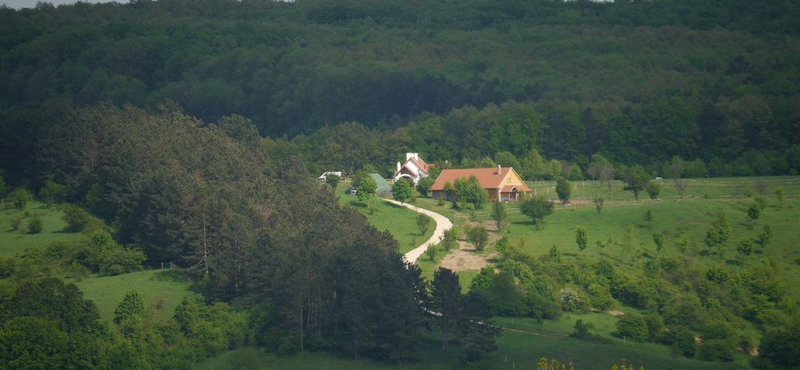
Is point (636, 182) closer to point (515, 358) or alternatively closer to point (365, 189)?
point (365, 189)

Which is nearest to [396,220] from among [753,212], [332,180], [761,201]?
[332,180]

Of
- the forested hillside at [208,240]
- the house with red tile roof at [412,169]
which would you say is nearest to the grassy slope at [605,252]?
the forested hillside at [208,240]

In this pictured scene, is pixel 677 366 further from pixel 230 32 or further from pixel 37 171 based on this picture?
pixel 230 32

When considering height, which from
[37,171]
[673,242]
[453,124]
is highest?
[453,124]

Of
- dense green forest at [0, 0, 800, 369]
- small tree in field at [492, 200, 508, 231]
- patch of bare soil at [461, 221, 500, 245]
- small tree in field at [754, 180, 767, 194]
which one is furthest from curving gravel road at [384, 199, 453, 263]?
small tree in field at [754, 180, 767, 194]

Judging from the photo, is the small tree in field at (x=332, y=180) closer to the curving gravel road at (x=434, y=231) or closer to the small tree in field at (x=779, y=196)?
the curving gravel road at (x=434, y=231)

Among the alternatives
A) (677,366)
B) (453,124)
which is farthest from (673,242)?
(453,124)

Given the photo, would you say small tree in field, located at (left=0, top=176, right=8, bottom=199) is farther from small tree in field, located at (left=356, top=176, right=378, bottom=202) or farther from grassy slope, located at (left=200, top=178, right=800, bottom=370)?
grassy slope, located at (left=200, top=178, right=800, bottom=370)
